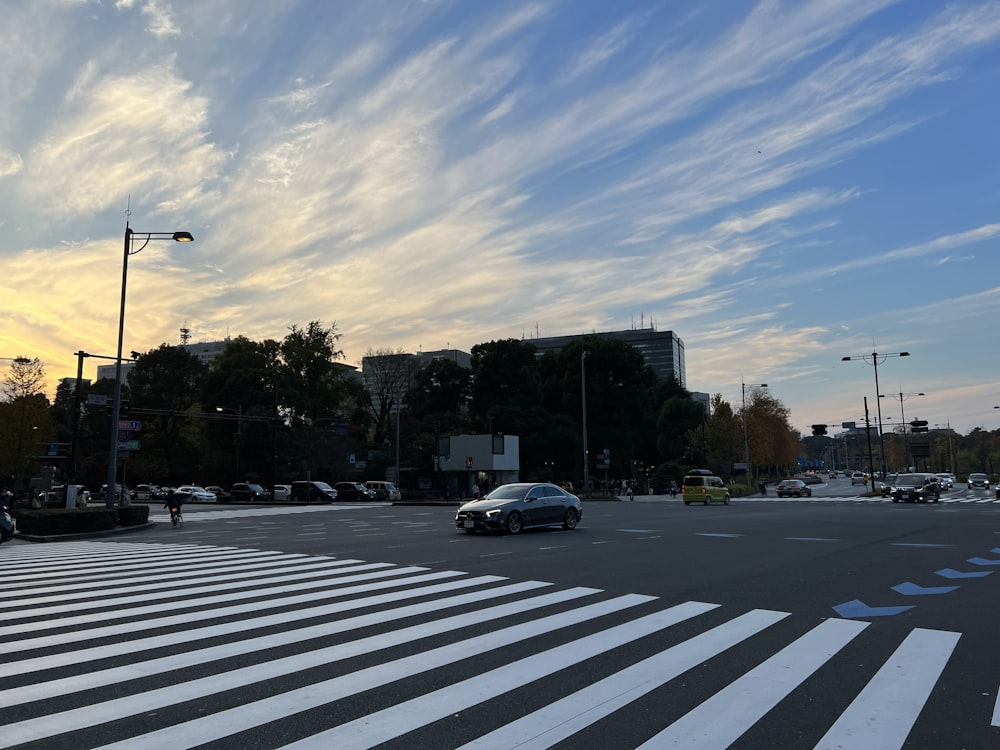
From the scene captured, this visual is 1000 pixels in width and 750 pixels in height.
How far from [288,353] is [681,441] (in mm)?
48758

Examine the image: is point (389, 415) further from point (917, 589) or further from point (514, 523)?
point (917, 589)

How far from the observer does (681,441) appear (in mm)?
90688

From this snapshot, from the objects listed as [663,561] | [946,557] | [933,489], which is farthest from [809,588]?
[933,489]

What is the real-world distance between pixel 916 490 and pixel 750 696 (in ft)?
149

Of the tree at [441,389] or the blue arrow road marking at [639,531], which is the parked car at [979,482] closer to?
the tree at [441,389]

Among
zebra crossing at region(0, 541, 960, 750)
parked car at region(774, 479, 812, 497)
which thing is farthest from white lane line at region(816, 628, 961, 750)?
parked car at region(774, 479, 812, 497)

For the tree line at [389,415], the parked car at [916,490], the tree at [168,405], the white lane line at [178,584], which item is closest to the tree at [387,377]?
the tree line at [389,415]

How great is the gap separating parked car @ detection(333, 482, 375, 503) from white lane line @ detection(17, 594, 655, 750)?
5364cm

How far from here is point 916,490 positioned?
145 feet

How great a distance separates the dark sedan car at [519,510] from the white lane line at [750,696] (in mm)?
13383

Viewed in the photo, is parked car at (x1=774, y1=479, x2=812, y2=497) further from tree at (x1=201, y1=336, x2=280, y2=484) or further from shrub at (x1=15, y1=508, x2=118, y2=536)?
shrub at (x1=15, y1=508, x2=118, y2=536)

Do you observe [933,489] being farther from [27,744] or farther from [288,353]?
[288,353]

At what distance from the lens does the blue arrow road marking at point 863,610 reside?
883 centimetres

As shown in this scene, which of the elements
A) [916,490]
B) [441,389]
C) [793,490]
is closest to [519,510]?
[916,490]
